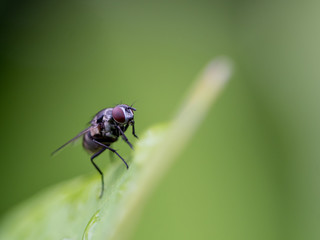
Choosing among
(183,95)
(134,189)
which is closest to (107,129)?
(183,95)

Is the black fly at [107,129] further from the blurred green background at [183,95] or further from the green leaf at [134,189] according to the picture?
the green leaf at [134,189]

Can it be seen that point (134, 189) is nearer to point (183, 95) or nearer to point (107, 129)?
point (107, 129)

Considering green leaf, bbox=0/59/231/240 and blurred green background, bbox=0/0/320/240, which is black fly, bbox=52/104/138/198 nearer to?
blurred green background, bbox=0/0/320/240

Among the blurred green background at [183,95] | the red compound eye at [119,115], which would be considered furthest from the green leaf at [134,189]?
the red compound eye at [119,115]

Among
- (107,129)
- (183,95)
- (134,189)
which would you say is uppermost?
(134,189)

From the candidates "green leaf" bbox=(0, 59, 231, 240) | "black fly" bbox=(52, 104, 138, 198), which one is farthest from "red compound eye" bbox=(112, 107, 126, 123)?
"green leaf" bbox=(0, 59, 231, 240)

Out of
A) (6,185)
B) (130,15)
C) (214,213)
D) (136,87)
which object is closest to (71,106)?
(136,87)
